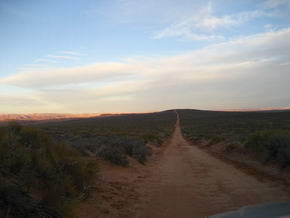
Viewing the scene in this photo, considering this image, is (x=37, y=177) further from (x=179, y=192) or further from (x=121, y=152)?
(x=121, y=152)

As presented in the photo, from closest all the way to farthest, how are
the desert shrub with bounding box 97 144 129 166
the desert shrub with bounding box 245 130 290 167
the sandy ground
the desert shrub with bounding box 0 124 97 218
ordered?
1. the desert shrub with bounding box 0 124 97 218
2. the sandy ground
3. the desert shrub with bounding box 245 130 290 167
4. the desert shrub with bounding box 97 144 129 166

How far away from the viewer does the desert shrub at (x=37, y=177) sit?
15.3 ft

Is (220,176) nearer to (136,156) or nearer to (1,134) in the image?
(136,156)

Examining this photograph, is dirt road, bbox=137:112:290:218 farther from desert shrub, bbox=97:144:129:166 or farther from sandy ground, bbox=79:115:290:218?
desert shrub, bbox=97:144:129:166

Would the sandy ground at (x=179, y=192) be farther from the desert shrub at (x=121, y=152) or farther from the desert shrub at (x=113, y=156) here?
the desert shrub at (x=121, y=152)

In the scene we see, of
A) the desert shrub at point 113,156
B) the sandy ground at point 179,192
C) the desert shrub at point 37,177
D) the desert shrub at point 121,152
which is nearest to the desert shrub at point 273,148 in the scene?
the sandy ground at point 179,192

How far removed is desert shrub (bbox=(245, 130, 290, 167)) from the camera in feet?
37.1

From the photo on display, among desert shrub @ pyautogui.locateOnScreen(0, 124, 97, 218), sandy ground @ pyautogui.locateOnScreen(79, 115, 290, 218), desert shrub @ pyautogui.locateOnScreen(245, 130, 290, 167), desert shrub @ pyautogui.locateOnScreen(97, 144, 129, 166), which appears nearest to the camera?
desert shrub @ pyautogui.locateOnScreen(0, 124, 97, 218)

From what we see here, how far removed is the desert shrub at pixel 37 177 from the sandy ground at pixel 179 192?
35.5 inches

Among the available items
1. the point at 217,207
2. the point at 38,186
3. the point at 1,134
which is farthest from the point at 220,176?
→ the point at 1,134

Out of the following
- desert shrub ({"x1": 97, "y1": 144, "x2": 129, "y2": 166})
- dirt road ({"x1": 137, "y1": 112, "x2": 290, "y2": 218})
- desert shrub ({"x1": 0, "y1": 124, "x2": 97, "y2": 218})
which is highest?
desert shrub ({"x1": 0, "y1": 124, "x2": 97, "y2": 218})

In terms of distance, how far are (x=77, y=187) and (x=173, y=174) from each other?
19.2 ft

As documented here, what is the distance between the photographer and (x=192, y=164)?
14.9 metres

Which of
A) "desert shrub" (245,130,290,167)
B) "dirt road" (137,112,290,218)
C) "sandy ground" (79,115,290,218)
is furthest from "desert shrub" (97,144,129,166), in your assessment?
"desert shrub" (245,130,290,167)
